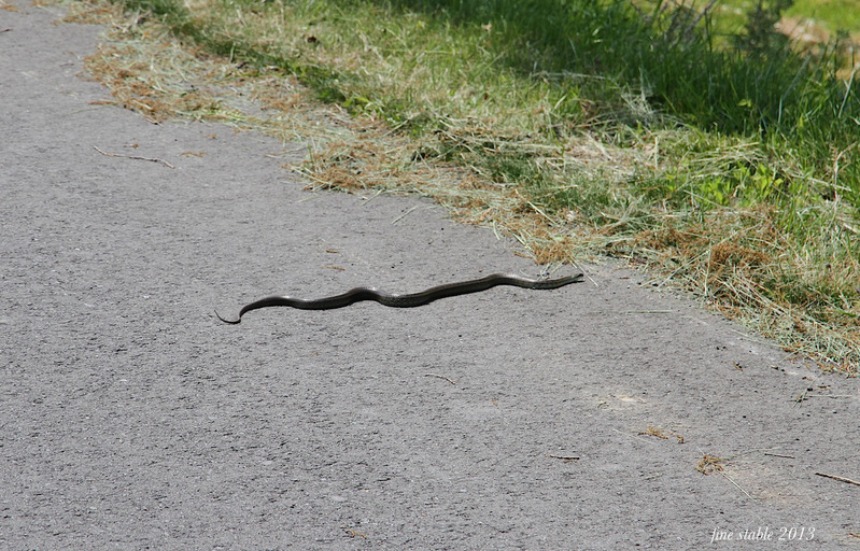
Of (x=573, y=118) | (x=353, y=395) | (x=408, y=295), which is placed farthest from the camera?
(x=573, y=118)

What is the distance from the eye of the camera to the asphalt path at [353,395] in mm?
3018

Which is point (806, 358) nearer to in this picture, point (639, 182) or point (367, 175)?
point (639, 182)

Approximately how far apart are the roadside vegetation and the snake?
28 cm

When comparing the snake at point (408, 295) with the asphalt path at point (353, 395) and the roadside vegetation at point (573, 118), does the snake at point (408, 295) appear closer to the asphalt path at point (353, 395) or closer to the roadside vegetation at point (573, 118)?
the asphalt path at point (353, 395)

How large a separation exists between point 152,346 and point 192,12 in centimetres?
445

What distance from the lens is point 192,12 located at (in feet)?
24.9

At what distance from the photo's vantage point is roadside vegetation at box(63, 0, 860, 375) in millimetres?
4889

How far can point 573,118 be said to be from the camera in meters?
6.35

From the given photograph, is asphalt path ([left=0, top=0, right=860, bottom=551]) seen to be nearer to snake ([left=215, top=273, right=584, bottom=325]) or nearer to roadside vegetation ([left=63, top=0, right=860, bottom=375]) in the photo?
snake ([left=215, top=273, right=584, bottom=325])

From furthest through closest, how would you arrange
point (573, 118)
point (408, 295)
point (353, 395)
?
point (573, 118) < point (408, 295) < point (353, 395)

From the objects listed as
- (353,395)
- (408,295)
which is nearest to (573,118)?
(408,295)

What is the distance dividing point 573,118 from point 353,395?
10.8 feet

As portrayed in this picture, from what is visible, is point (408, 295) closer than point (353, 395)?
No

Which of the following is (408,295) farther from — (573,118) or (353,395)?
(573,118)
